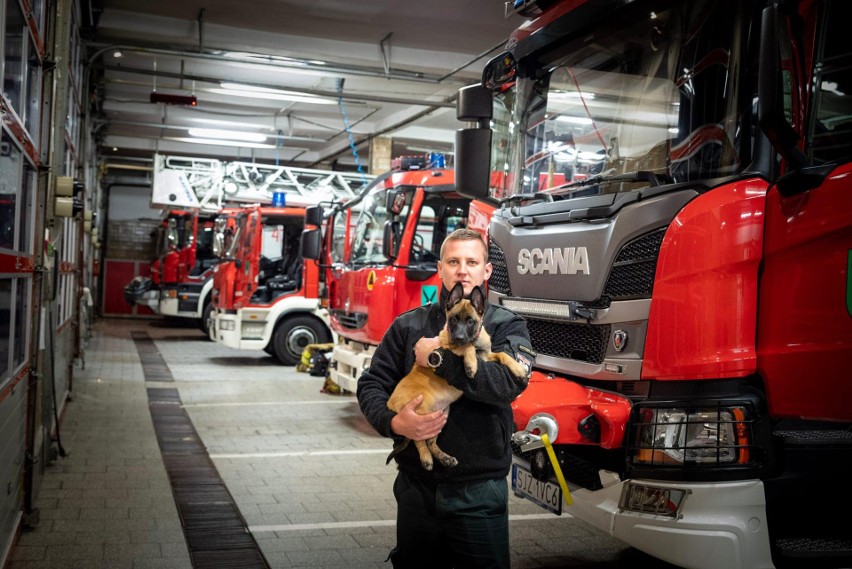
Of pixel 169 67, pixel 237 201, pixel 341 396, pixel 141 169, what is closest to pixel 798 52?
pixel 341 396

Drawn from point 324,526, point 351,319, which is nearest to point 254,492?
point 324,526

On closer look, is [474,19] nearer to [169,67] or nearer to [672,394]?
[169,67]

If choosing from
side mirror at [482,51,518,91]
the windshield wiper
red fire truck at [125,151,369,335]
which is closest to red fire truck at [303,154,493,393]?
side mirror at [482,51,518,91]

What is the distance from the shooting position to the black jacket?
2842 millimetres

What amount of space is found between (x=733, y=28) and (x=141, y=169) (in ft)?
92.8

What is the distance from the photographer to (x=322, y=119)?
67.6 feet

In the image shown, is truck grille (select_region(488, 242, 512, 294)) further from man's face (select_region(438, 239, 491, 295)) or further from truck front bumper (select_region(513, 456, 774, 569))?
man's face (select_region(438, 239, 491, 295))

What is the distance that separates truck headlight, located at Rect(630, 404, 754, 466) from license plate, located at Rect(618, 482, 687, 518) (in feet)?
0.36

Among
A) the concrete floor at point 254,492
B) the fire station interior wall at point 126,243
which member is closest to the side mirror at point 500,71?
the concrete floor at point 254,492

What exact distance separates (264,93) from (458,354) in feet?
46.7

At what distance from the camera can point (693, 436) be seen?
3.51 meters

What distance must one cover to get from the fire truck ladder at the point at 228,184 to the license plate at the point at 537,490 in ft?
45.3

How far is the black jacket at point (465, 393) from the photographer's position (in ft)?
9.32

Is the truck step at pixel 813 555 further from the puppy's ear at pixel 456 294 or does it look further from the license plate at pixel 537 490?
the puppy's ear at pixel 456 294
